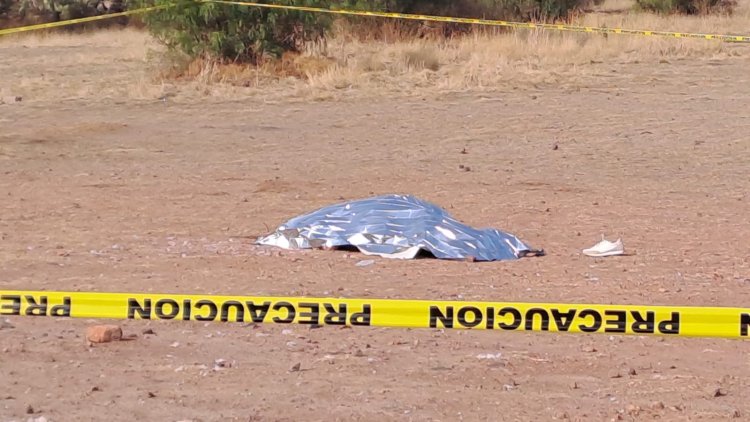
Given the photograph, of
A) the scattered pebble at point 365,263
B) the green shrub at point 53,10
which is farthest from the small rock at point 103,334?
the green shrub at point 53,10

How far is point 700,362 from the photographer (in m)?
6.39

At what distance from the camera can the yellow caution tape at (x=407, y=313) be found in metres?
5.91

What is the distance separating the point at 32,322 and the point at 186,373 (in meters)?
1.46

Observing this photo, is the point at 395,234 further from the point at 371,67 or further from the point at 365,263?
the point at 371,67

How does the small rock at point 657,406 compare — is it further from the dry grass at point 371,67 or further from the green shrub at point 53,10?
the green shrub at point 53,10

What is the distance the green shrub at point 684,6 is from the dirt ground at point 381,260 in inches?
606

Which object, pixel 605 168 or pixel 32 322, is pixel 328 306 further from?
pixel 605 168

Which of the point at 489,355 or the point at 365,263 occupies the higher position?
the point at 489,355

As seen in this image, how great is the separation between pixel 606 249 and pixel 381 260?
1.73 m

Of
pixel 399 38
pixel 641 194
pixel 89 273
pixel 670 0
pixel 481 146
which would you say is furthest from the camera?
pixel 670 0

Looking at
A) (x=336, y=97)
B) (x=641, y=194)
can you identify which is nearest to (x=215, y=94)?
(x=336, y=97)

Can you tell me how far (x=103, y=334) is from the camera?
260 inches

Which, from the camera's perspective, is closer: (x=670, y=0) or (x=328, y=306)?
(x=328, y=306)

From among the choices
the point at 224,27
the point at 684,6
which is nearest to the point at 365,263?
the point at 224,27
